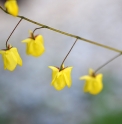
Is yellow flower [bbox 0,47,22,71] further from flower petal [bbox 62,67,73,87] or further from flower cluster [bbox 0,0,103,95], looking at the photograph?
flower petal [bbox 62,67,73,87]

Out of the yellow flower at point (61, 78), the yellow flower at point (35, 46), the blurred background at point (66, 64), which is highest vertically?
the blurred background at point (66, 64)

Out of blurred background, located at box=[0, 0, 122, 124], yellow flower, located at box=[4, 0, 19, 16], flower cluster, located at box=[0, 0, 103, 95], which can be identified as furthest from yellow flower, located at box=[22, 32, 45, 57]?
blurred background, located at box=[0, 0, 122, 124]

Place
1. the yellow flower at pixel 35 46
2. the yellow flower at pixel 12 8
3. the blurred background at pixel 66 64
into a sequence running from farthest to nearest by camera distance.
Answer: the blurred background at pixel 66 64
the yellow flower at pixel 35 46
the yellow flower at pixel 12 8

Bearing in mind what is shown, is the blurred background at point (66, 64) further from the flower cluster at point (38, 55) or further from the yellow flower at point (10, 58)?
the yellow flower at point (10, 58)

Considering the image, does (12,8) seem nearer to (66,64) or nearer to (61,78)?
(61,78)

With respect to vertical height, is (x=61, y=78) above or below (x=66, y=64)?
below

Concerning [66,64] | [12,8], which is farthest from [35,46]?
[66,64]

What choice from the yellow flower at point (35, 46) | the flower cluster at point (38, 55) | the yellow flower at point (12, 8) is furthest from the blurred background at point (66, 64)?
the yellow flower at point (12, 8)

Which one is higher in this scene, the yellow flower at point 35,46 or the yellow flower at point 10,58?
the yellow flower at point 35,46
